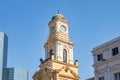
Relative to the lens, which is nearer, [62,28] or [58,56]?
[58,56]

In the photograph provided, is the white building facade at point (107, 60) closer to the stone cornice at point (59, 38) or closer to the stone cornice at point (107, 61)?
the stone cornice at point (107, 61)

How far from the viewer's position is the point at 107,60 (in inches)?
1945

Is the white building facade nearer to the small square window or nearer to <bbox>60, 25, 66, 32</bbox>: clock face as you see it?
the small square window

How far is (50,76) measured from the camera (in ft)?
241

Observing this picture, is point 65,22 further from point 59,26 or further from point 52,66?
point 52,66

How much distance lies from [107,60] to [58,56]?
28.7 m

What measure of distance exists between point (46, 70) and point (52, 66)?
89.7 inches

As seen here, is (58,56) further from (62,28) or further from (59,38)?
(62,28)

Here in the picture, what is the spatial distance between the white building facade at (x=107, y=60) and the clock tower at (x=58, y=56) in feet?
73.0

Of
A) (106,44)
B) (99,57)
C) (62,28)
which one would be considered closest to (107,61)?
(99,57)

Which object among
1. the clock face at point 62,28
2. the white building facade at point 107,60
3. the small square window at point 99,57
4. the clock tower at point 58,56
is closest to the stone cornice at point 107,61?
the white building facade at point 107,60

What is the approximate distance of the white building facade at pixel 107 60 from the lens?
47.8 metres

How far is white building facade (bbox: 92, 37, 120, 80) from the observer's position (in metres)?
47.8

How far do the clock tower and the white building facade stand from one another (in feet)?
73.0
